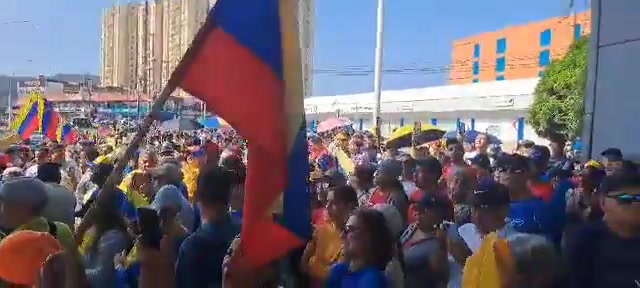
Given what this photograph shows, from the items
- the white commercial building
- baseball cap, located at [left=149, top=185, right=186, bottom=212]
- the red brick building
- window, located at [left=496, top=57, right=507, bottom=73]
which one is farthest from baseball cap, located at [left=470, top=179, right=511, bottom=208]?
window, located at [left=496, top=57, right=507, bottom=73]

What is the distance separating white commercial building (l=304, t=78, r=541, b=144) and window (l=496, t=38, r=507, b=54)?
3910 cm

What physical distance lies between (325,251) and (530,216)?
1.28 metres

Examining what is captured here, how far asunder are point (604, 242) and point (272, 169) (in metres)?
1.62

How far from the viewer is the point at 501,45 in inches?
3127

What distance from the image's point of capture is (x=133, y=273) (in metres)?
3.76

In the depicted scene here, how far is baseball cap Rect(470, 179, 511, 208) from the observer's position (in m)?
3.91

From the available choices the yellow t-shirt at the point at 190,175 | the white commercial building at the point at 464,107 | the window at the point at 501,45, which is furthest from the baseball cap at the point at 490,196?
the window at the point at 501,45

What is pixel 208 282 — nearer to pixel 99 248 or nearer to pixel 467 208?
pixel 99 248

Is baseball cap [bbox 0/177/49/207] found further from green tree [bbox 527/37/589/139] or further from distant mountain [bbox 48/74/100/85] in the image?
distant mountain [bbox 48/74/100/85]

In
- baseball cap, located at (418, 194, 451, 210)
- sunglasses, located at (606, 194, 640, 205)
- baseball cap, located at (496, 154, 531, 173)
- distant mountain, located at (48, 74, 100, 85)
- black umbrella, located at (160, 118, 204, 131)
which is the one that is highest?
distant mountain, located at (48, 74, 100, 85)

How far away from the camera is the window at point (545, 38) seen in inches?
2731

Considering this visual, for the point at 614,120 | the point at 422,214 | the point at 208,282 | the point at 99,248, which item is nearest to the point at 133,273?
the point at 99,248

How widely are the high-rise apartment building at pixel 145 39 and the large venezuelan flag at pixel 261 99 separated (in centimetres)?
7026

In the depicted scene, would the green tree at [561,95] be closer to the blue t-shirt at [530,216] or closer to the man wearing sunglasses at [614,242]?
the blue t-shirt at [530,216]
